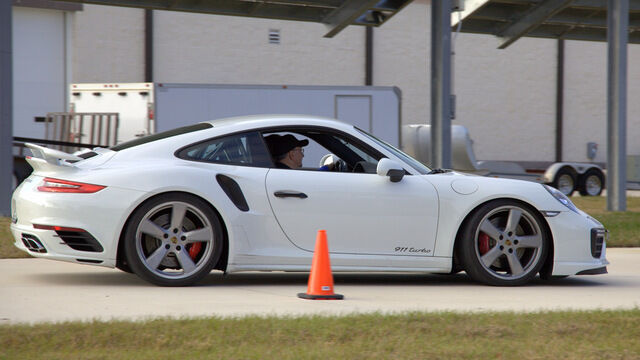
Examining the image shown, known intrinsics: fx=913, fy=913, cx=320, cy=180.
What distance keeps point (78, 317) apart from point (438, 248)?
294cm

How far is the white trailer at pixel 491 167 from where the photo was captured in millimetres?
24531

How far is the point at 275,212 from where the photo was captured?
6895 millimetres

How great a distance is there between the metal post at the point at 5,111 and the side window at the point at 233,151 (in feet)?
21.9

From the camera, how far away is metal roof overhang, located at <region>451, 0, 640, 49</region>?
17172mm

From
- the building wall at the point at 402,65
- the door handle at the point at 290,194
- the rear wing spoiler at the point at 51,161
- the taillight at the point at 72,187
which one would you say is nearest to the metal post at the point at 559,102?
the building wall at the point at 402,65

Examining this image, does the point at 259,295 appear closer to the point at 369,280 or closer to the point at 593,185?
the point at 369,280

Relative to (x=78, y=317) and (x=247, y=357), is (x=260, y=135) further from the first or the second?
(x=247, y=357)

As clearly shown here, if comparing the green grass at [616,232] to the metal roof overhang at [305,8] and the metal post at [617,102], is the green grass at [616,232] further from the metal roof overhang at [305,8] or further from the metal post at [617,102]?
the metal roof overhang at [305,8]

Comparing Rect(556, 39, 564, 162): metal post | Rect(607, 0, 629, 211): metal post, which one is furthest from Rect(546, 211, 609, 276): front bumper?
Rect(556, 39, 564, 162): metal post

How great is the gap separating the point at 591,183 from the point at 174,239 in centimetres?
2343

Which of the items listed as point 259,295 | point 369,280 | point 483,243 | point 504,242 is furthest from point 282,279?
point 504,242

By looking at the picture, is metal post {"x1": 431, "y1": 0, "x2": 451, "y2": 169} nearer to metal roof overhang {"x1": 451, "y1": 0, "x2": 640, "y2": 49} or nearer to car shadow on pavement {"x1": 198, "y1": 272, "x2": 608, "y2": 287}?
metal roof overhang {"x1": 451, "y1": 0, "x2": 640, "y2": 49}

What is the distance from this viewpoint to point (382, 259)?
705 centimetres

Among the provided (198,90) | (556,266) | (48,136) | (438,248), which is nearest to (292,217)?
(438,248)
